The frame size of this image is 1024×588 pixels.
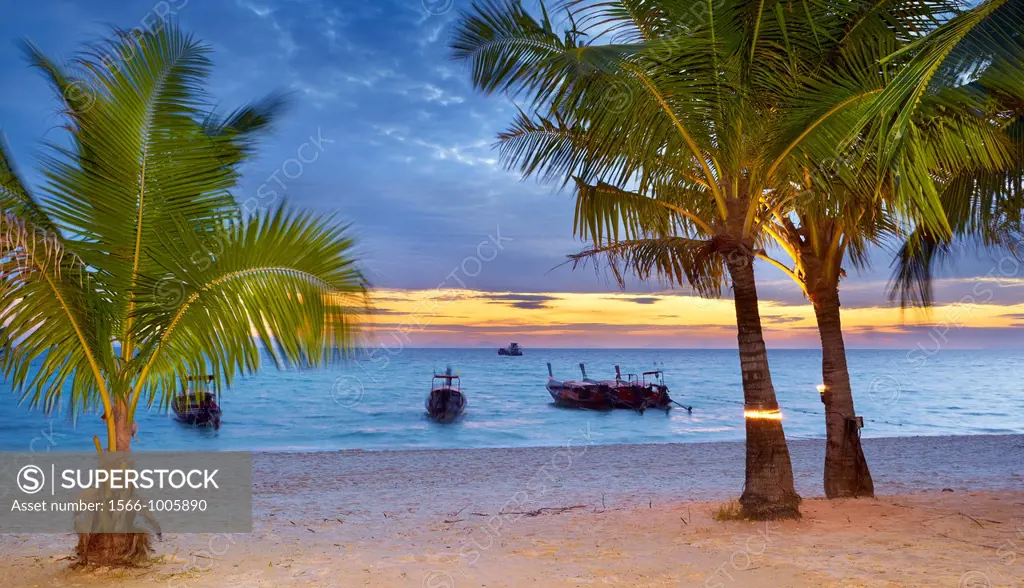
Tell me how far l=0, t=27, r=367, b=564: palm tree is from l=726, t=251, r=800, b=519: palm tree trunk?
4.04 m

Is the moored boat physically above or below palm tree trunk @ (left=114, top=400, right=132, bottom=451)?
below

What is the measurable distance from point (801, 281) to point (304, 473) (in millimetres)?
9706

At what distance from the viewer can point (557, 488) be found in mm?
11305

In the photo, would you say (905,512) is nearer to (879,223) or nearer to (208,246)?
(879,223)

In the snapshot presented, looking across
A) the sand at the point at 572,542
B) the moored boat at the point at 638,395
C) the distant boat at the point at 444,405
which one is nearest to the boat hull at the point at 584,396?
the moored boat at the point at 638,395

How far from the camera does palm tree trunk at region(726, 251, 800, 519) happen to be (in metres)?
6.79

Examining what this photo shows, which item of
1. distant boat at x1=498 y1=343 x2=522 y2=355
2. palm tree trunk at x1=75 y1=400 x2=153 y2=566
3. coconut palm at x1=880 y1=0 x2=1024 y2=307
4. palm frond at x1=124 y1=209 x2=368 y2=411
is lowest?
distant boat at x1=498 y1=343 x2=522 y2=355

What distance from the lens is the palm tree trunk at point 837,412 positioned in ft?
26.1

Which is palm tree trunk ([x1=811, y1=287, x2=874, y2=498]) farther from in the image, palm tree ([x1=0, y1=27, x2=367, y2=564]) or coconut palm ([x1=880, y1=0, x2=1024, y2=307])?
palm tree ([x1=0, y1=27, x2=367, y2=564])

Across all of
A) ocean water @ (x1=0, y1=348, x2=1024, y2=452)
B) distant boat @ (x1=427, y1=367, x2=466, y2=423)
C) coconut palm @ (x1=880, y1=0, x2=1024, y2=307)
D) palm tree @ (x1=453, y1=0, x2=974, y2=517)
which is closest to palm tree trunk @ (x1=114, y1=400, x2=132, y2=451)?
palm tree @ (x1=453, y1=0, x2=974, y2=517)

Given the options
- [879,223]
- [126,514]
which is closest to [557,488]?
[879,223]

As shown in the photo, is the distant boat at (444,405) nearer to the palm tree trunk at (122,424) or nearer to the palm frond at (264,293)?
the palm tree trunk at (122,424)

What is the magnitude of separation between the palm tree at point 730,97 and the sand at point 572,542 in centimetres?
113

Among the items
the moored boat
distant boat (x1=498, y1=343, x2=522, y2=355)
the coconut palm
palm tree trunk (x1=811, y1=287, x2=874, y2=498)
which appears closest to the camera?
the coconut palm
